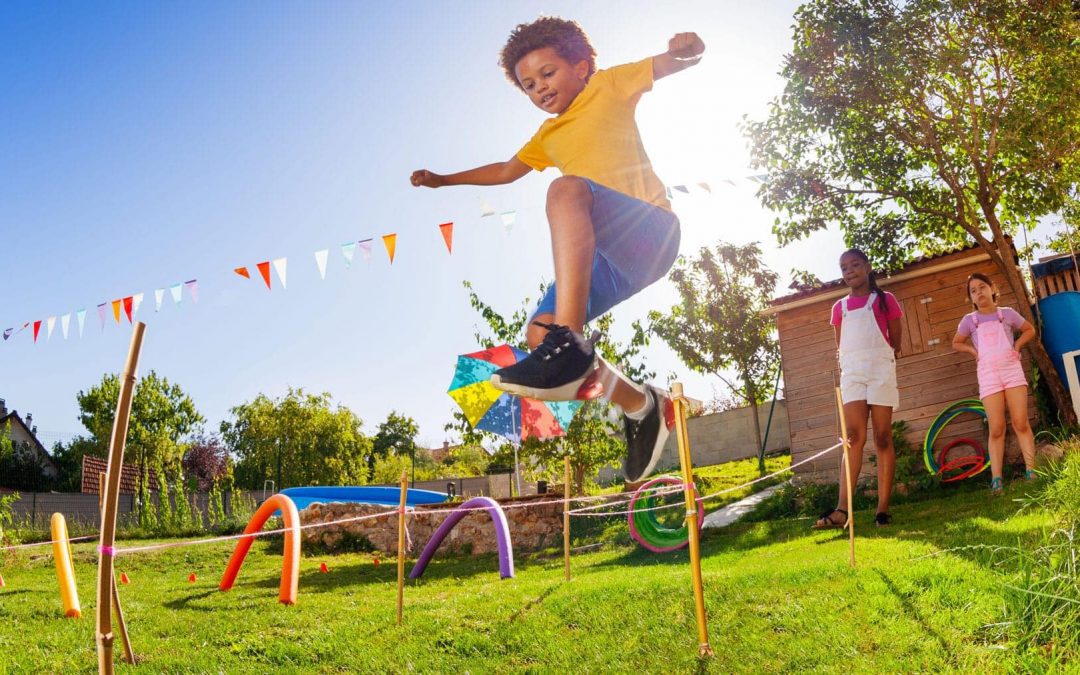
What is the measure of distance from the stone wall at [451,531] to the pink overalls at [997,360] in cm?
596

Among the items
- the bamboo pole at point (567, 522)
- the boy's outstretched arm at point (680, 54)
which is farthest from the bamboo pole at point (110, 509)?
the bamboo pole at point (567, 522)

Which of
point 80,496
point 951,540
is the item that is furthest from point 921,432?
point 80,496

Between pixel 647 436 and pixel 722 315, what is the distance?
1602cm

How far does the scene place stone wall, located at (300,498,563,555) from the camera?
1170 centimetres

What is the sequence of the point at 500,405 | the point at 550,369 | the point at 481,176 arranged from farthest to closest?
the point at 500,405, the point at 481,176, the point at 550,369

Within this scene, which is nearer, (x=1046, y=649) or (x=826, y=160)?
(x=1046, y=649)

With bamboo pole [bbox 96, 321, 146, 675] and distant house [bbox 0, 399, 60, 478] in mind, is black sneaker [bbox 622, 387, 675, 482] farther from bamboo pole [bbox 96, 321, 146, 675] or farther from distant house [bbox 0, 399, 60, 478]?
distant house [bbox 0, 399, 60, 478]

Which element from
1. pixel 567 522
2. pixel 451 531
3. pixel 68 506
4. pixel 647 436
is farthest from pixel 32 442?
pixel 647 436

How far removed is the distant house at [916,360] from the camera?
401 inches

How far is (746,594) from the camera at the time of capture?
4844mm

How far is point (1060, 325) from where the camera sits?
8.94 meters

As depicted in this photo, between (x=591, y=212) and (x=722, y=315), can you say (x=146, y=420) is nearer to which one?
(x=722, y=315)

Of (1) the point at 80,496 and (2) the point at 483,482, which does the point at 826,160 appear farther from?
(1) the point at 80,496

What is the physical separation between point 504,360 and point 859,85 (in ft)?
19.3
